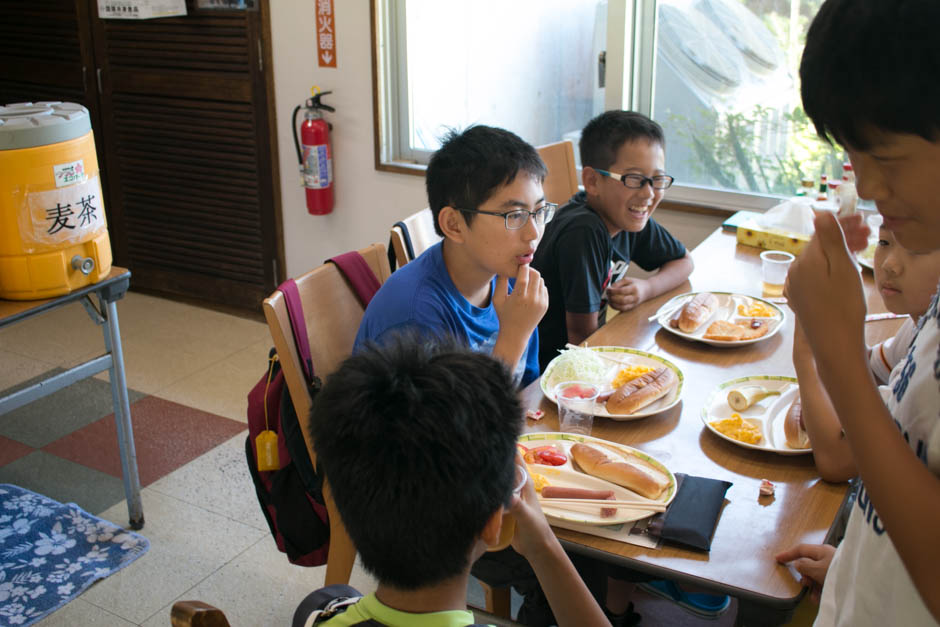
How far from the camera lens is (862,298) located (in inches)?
30.4

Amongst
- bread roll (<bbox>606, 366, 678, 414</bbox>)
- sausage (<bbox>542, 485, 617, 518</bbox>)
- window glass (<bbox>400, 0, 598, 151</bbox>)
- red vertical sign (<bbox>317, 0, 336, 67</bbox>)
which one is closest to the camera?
sausage (<bbox>542, 485, 617, 518</bbox>)

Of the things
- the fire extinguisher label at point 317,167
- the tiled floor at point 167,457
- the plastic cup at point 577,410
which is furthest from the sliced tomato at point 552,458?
the fire extinguisher label at point 317,167

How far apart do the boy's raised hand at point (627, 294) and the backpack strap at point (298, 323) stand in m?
0.81

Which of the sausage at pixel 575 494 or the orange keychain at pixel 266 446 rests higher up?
the sausage at pixel 575 494

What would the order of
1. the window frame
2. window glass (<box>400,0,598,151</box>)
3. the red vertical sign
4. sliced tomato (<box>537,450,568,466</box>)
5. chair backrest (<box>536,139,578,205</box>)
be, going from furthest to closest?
the red vertical sign
window glass (<box>400,0,598,151</box>)
the window frame
chair backrest (<box>536,139,578,205</box>)
sliced tomato (<box>537,450,568,466</box>)

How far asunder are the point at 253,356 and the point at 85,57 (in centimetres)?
170

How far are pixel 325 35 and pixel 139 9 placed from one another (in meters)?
0.92

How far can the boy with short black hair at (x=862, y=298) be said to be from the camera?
646mm

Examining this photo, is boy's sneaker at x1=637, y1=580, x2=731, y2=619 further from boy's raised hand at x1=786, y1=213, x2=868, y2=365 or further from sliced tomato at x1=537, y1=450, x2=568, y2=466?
boy's raised hand at x1=786, y1=213, x2=868, y2=365

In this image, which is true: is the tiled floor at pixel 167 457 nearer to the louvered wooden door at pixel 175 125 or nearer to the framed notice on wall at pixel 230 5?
the louvered wooden door at pixel 175 125

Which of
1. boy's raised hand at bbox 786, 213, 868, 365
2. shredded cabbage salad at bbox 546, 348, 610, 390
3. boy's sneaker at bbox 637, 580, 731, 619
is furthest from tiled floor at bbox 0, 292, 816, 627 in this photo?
boy's raised hand at bbox 786, 213, 868, 365

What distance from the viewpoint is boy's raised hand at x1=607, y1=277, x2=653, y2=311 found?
6.92 ft

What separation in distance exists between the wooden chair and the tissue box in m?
1.31

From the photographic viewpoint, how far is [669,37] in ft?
10.2
